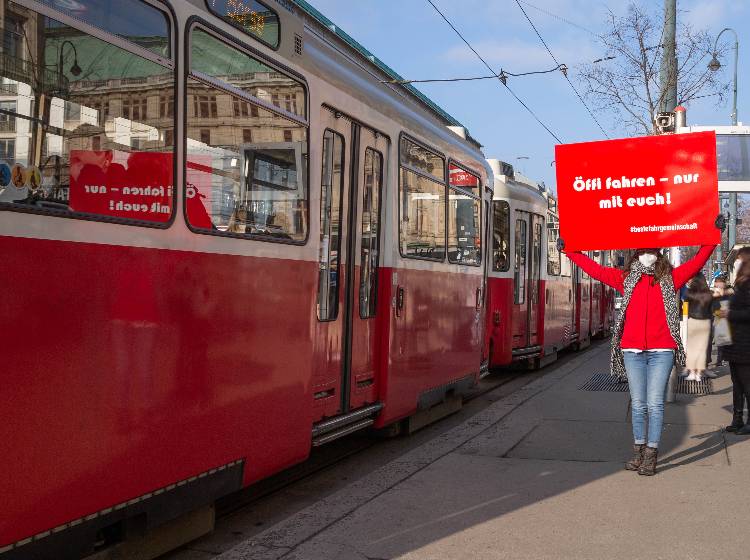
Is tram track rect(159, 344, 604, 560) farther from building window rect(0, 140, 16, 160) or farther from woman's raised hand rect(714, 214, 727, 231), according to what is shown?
woman's raised hand rect(714, 214, 727, 231)

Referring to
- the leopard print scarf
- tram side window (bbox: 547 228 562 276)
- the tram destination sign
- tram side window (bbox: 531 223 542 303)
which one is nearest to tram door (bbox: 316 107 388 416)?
the tram destination sign

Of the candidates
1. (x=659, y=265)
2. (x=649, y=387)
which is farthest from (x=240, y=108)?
(x=649, y=387)

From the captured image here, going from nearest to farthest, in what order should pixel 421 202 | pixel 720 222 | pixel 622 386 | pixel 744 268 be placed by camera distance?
pixel 720 222 → pixel 421 202 → pixel 744 268 → pixel 622 386

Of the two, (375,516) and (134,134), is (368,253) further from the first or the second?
(134,134)

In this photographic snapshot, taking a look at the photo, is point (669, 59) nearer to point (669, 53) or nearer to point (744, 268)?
point (669, 53)

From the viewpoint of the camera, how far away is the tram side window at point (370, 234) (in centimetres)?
730

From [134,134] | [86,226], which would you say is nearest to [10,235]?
[86,226]

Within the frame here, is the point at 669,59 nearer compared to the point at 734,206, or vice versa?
the point at 669,59

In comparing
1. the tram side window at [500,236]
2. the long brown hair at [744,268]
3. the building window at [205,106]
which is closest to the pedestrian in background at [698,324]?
the tram side window at [500,236]

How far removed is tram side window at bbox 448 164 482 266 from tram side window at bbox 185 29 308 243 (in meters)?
3.81

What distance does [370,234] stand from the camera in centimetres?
747

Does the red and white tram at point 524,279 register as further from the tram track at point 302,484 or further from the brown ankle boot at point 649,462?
the brown ankle boot at point 649,462

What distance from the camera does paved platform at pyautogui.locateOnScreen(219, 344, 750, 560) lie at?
16.5 feet

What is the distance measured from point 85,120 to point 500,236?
35.6ft
